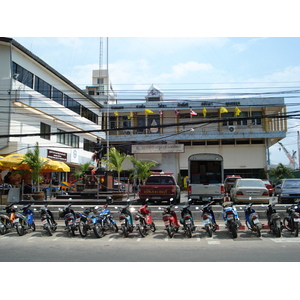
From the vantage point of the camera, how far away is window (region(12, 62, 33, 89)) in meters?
23.9

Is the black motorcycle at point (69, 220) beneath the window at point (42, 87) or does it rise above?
beneath

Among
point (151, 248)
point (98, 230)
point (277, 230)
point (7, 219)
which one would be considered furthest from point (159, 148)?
point (151, 248)

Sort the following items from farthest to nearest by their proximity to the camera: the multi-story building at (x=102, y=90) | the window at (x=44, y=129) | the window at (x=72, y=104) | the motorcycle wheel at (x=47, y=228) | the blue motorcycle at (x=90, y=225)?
the multi-story building at (x=102, y=90)
the window at (x=72, y=104)
the window at (x=44, y=129)
the motorcycle wheel at (x=47, y=228)
the blue motorcycle at (x=90, y=225)

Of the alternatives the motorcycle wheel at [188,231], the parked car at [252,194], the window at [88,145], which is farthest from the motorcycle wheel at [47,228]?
the window at [88,145]

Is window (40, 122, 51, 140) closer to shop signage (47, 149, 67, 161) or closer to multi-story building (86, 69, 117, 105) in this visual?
shop signage (47, 149, 67, 161)

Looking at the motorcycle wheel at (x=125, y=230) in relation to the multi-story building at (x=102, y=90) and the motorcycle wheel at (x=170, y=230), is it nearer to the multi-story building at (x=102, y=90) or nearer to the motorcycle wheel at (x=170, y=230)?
the motorcycle wheel at (x=170, y=230)

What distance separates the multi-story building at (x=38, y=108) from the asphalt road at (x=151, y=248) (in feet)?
26.8

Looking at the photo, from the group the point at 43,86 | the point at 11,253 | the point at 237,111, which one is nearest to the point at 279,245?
the point at 11,253

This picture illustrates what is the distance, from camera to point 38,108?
2608cm

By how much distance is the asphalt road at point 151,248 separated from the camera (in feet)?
25.6

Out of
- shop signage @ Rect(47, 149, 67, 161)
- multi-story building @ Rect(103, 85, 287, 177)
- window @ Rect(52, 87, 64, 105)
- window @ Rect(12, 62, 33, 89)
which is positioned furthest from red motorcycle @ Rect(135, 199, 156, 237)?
multi-story building @ Rect(103, 85, 287, 177)

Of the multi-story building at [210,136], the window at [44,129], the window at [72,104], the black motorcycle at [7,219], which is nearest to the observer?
the black motorcycle at [7,219]

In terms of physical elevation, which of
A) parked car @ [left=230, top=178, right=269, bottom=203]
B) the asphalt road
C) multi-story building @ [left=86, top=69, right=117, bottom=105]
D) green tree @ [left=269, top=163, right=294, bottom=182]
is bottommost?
the asphalt road

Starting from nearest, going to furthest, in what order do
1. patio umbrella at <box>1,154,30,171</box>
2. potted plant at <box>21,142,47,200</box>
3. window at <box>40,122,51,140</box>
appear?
1. patio umbrella at <box>1,154,30,171</box>
2. potted plant at <box>21,142,47,200</box>
3. window at <box>40,122,51,140</box>
